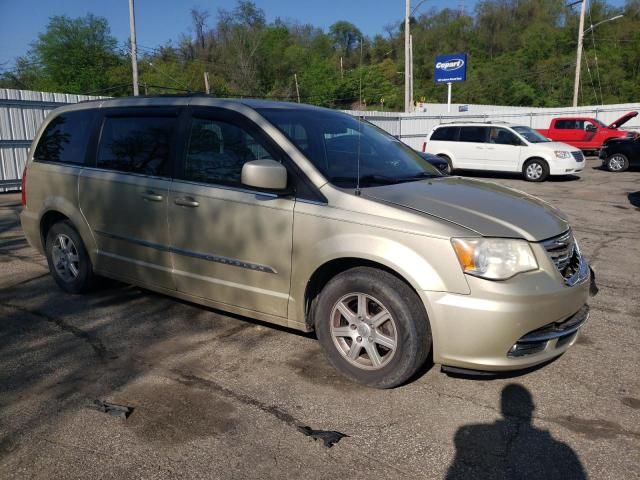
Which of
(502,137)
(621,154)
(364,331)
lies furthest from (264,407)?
(621,154)

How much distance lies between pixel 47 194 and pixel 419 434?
419 cm

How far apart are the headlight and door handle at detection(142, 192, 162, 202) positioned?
7.77ft

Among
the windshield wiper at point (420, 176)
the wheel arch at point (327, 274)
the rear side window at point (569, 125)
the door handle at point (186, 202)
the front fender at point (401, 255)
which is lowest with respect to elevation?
the wheel arch at point (327, 274)

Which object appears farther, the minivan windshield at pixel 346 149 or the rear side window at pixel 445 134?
the rear side window at pixel 445 134

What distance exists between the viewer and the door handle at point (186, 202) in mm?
4001

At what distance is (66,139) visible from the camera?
17.0ft

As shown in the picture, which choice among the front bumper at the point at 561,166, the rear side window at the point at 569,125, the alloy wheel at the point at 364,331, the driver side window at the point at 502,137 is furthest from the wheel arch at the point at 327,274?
the rear side window at the point at 569,125

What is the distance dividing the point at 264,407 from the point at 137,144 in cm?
255

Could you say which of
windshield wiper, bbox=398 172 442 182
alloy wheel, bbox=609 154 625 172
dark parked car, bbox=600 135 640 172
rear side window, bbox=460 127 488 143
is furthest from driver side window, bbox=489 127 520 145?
windshield wiper, bbox=398 172 442 182

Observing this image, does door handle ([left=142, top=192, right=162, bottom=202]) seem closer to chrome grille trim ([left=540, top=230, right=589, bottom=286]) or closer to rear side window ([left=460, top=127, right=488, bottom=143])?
chrome grille trim ([left=540, top=230, right=589, bottom=286])

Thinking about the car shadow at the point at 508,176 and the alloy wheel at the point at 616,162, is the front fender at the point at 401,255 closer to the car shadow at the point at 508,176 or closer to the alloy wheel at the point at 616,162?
the car shadow at the point at 508,176

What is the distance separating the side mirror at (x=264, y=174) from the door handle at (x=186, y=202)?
27.4 inches

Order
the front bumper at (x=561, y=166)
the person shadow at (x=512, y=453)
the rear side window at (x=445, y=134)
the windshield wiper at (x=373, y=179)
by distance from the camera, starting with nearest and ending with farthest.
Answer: the person shadow at (x=512, y=453) → the windshield wiper at (x=373, y=179) → the front bumper at (x=561, y=166) → the rear side window at (x=445, y=134)

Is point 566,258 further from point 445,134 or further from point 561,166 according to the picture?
point 445,134
